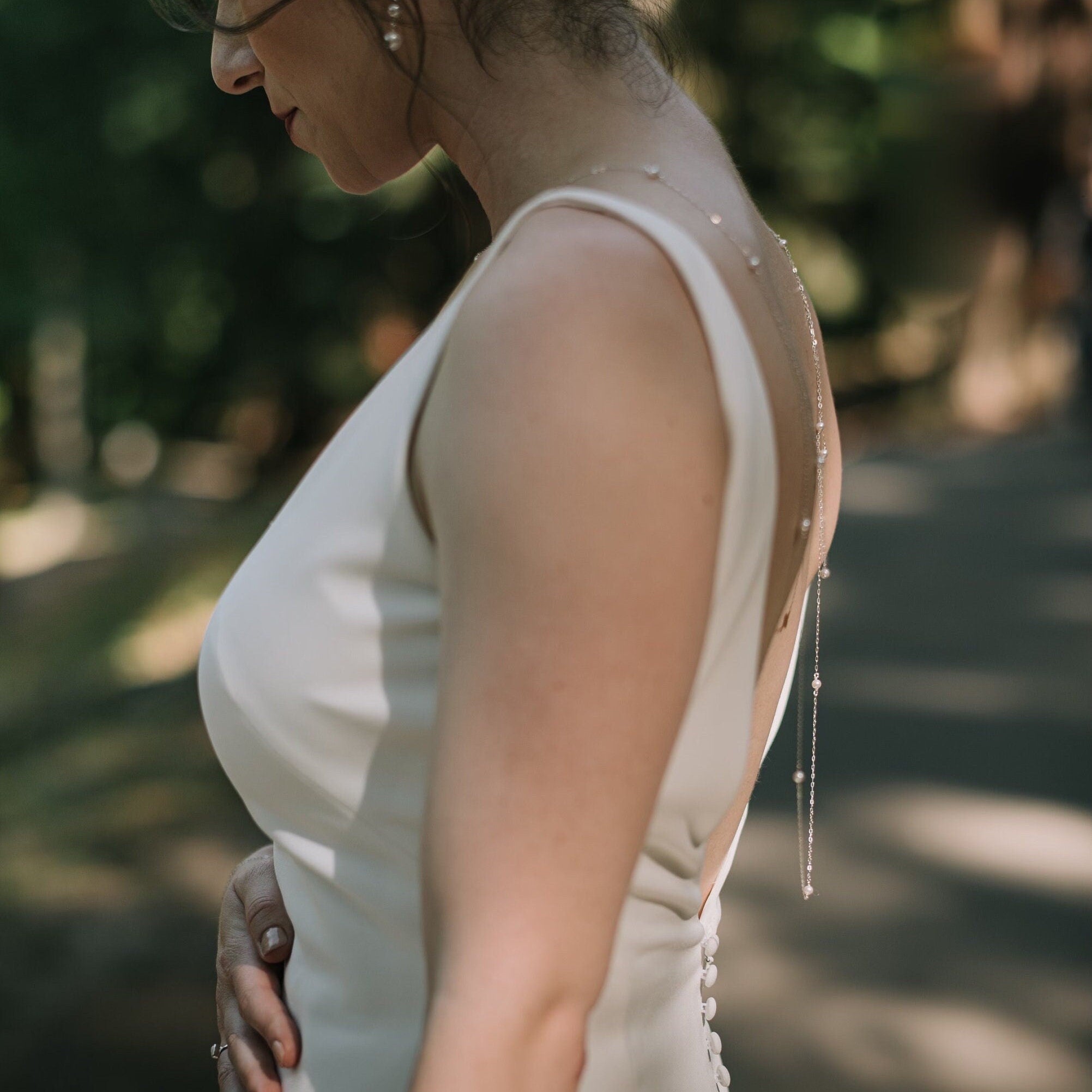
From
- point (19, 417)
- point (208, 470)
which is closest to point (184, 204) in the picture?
point (208, 470)

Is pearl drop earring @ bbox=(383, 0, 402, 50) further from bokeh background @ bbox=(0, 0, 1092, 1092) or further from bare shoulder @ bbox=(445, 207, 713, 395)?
bokeh background @ bbox=(0, 0, 1092, 1092)

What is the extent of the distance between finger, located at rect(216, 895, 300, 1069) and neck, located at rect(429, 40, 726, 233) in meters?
0.63

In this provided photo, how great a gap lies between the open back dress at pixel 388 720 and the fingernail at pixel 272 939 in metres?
0.05

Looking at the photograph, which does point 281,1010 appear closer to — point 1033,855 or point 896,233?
point 1033,855

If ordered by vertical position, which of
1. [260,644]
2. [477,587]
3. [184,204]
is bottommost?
[184,204]

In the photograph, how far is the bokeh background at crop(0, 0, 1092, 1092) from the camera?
3.40 metres

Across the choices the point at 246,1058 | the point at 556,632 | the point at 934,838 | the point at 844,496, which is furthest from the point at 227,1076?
the point at 844,496

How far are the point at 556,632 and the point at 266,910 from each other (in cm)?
58

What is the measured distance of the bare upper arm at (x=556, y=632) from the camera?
2.23 ft

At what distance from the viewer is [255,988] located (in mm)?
1098

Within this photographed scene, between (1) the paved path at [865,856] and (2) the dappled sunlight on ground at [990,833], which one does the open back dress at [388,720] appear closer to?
(1) the paved path at [865,856]

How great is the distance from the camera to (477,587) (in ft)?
2.28

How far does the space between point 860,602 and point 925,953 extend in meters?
2.63

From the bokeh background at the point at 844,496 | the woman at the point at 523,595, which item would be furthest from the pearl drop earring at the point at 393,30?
the bokeh background at the point at 844,496
